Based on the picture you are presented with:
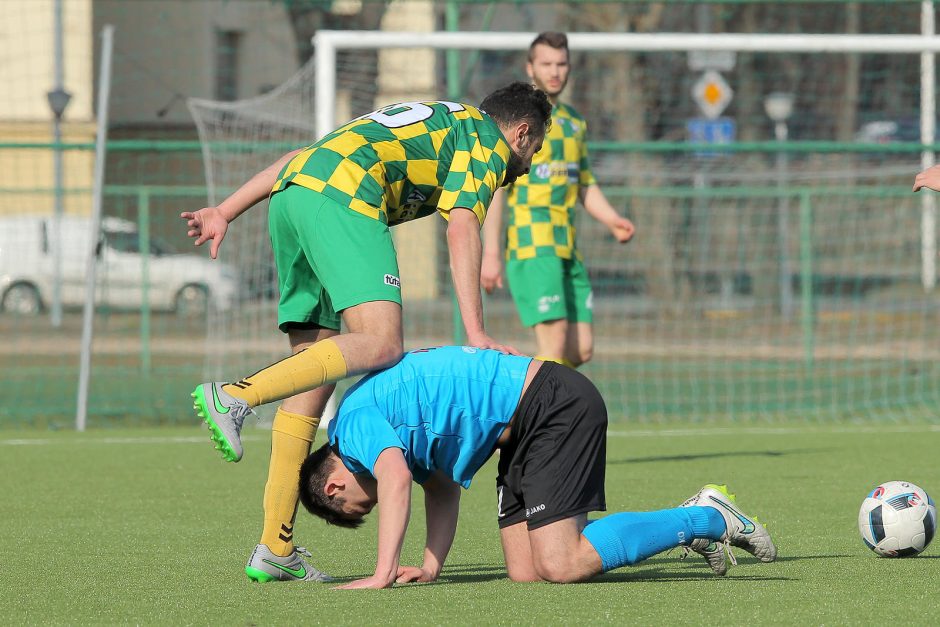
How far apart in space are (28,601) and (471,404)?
139 centimetres

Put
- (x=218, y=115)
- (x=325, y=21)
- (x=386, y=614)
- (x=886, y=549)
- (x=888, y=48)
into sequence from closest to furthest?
(x=386, y=614), (x=886, y=549), (x=888, y=48), (x=218, y=115), (x=325, y=21)

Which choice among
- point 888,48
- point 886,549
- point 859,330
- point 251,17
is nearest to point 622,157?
point 859,330

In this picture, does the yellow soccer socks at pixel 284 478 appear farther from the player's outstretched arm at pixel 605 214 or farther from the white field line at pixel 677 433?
the white field line at pixel 677 433

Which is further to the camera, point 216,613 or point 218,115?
point 218,115

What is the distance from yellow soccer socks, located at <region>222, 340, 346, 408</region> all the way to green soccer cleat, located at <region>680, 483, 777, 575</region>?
123 centimetres

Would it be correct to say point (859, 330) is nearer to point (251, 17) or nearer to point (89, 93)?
point (251, 17)

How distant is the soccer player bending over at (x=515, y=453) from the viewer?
437cm

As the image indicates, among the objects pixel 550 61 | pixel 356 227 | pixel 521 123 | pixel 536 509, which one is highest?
pixel 550 61

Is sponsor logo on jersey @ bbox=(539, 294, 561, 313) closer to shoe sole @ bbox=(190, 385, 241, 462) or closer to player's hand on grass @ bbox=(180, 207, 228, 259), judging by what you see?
player's hand on grass @ bbox=(180, 207, 228, 259)

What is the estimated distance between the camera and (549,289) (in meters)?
7.46

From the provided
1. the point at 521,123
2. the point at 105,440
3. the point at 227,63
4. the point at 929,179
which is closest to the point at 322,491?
the point at 521,123

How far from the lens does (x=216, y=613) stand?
158 inches

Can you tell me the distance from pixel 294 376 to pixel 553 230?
352 cm

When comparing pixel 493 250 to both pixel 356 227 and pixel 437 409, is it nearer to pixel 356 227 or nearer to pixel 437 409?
pixel 356 227
